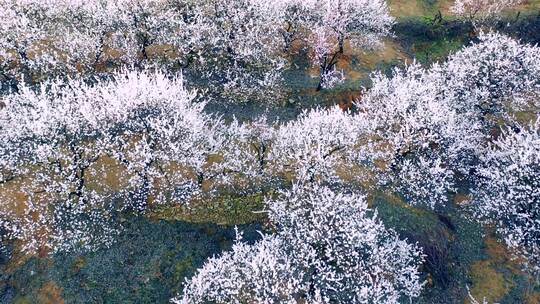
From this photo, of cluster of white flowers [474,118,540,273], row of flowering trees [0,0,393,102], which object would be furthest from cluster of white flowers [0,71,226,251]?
cluster of white flowers [474,118,540,273]

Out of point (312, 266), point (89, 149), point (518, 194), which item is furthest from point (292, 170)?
point (518, 194)

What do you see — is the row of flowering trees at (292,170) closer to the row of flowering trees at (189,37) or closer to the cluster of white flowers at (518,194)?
the cluster of white flowers at (518,194)

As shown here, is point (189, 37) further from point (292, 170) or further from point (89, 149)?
point (292, 170)

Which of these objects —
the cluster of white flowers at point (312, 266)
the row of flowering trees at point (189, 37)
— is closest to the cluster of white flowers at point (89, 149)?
the cluster of white flowers at point (312, 266)

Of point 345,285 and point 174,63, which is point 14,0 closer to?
point 174,63

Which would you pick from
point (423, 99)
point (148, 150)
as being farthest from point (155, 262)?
point (423, 99)
